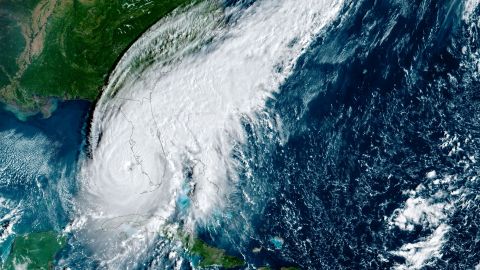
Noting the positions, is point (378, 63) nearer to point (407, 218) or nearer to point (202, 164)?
point (407, 218)

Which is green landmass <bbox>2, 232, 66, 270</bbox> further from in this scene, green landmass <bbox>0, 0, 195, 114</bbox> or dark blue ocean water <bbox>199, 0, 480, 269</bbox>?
dark blue ocean water <bbox>199, 0, 480, 269</bbox>

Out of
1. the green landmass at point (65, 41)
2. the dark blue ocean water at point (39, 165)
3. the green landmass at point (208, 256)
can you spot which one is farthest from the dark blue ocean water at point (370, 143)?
the dark blue ocean water at point (39, 165)

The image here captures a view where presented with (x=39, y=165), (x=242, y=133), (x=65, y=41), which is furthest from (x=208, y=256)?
(x=65, y=41)

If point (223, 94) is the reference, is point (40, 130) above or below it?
above

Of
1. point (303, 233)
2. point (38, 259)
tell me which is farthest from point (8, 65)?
point (303, 233)

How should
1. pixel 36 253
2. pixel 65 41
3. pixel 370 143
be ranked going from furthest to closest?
pixel 36 253 < pixel 65 41 < pixel 370 143

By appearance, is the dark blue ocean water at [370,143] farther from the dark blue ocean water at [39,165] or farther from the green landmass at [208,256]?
the dark blue ocean water at [39,165]

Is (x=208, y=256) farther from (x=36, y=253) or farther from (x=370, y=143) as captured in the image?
(x=370, y=143)
